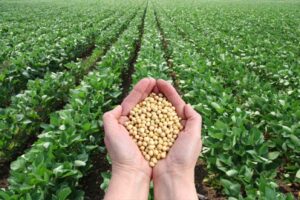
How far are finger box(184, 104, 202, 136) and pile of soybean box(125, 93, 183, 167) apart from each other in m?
0.10

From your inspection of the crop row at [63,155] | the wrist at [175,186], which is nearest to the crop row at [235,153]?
the wrist at [175,186]

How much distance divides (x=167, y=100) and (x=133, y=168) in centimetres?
90

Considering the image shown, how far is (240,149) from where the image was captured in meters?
3.97

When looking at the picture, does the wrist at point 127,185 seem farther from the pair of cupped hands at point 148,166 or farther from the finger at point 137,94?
the finger at point 137,94

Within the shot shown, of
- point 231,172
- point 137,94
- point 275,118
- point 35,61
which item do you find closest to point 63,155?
point 137,94

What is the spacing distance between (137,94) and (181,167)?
36.0 inches

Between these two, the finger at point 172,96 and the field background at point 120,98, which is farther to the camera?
the field background at point 120,98

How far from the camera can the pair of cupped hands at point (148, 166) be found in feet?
9.25

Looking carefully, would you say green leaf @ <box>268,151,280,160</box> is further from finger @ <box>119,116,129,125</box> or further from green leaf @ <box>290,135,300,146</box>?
finger @ <box>119,116,129,125</box>

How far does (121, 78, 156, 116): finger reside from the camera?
136 inches

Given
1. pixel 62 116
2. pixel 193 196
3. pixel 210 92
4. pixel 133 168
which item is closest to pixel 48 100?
pixel 62 116

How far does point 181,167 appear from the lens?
2.96m

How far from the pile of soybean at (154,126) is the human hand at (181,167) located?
0.07 meters

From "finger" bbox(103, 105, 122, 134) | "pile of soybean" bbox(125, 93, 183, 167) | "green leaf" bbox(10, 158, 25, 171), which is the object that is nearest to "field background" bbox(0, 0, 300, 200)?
"green leaf" bbox(10, 158, 25, 171)
